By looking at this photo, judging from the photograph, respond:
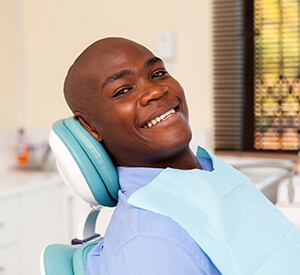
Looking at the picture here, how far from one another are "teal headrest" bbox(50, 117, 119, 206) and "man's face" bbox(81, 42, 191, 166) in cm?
4

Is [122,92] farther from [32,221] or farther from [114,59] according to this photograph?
[32,221]

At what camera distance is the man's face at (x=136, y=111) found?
998 mm

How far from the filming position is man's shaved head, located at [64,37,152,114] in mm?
1021

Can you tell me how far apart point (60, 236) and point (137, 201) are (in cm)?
202

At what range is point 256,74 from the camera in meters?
2.70

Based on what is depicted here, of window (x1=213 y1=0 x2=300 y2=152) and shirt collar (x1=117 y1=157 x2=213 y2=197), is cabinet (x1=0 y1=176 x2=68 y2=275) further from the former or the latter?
shirt collar (x1=117 y1=157 x2=213 y2=197)

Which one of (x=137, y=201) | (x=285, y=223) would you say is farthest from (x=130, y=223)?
(x=285, y=223)

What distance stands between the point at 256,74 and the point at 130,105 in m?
1.84

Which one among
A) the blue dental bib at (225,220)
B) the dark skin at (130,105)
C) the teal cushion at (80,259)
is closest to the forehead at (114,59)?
the dark skin at (130,105)

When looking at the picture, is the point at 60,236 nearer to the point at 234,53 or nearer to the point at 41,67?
the point at 41,67

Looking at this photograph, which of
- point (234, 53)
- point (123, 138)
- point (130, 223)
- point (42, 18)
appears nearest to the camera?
point (130, 223)

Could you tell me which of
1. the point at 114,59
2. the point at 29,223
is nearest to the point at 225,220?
the point at 114,59

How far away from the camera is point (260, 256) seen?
0.91 metres

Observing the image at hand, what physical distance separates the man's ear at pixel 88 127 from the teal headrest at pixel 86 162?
0.02 metres
